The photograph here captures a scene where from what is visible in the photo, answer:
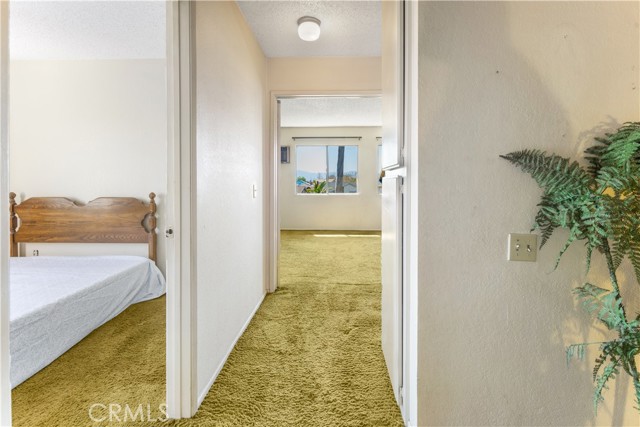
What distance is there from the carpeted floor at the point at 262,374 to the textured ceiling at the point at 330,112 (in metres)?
3.24

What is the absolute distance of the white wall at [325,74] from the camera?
3.09 m

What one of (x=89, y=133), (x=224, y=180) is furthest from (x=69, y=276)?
(x=224, y=180)

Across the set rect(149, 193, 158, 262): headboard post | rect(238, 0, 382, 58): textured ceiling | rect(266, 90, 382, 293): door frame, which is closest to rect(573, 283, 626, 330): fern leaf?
rect(238, 0, 382, 58): textured ceiling

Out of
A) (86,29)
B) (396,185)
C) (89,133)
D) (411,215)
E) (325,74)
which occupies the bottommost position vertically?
(411,215)

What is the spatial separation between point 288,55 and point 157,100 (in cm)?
140

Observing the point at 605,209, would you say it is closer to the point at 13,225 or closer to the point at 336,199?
the point at 13,225

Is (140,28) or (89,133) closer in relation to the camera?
(140,28)

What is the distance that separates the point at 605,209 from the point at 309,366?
1.60 metres

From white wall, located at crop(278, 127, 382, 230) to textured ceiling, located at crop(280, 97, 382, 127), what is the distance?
31cm

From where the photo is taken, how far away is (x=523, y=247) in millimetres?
1075

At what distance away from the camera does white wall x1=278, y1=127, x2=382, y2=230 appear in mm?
7070

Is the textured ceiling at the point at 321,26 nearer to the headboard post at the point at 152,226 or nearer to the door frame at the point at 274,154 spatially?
the door frame at the point at 274,154

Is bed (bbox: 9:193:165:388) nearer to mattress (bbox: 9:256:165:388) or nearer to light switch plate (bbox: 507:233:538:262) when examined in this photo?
mattress (bbox: 9:256:165:388)

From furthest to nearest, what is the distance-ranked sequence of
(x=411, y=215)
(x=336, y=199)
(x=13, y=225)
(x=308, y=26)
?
(x=336, y=199) < (x=13, y=225) < (x=308, y=26) < (x=411, y=215)
